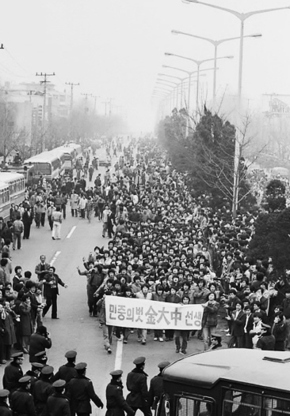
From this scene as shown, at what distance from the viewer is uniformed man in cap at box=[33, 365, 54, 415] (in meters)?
13.7

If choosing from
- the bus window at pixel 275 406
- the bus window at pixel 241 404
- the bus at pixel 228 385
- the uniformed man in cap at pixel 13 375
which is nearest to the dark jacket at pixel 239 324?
the uniformed man in cap at pixel 13 375

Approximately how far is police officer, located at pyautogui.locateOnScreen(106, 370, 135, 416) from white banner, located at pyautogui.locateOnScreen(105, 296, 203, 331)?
226 inches

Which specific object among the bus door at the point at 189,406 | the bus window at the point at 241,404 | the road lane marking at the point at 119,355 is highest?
the bus window at the point at 241,404

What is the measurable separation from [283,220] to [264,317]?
16.0 ft

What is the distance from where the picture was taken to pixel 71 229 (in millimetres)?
39719

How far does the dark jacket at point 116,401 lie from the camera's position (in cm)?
1374

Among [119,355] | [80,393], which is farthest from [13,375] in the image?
[119,355]

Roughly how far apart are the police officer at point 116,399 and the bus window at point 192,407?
292 centimetres

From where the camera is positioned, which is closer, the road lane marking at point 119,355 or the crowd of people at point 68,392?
the crowd of people at point 68,392

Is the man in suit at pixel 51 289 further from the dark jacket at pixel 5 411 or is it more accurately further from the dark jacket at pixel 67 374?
the dark jacket at pixel 5 411

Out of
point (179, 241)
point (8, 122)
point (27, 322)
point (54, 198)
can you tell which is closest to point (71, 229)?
point (54, 198)

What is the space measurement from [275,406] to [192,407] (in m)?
1.07

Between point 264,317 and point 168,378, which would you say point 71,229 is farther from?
point 168,378

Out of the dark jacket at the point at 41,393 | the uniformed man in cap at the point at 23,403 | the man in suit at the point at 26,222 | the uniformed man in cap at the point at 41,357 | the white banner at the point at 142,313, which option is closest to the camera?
the uniformed man in cap at the point at 23,403
